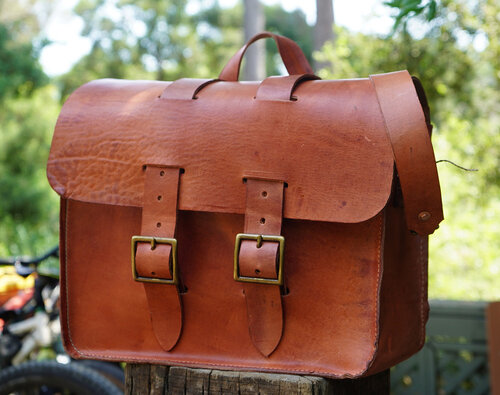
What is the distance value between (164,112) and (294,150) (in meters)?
0.37

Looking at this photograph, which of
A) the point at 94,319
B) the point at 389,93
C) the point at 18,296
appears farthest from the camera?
the point at 18,296

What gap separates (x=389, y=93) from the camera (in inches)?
59.2

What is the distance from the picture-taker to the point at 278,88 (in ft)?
5.24

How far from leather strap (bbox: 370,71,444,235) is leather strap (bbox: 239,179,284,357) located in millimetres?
296

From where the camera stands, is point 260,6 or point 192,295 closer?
point 192,295

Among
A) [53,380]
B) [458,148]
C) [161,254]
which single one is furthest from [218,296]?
[458,148]

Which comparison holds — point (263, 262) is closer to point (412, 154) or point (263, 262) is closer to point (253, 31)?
point (412, 154)

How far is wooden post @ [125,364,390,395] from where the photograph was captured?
1.52 m

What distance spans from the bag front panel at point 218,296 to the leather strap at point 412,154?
11 cm

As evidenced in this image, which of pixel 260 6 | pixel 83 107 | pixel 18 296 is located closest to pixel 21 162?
pixel 260 6

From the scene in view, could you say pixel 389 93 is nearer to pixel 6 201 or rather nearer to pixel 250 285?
pixel 250 285

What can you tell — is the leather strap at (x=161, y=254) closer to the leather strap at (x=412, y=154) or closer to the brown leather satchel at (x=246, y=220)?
the brown leather satchel at (x=246, y=220)

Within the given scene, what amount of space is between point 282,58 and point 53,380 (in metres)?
1.32

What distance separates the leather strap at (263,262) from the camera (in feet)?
4.93
